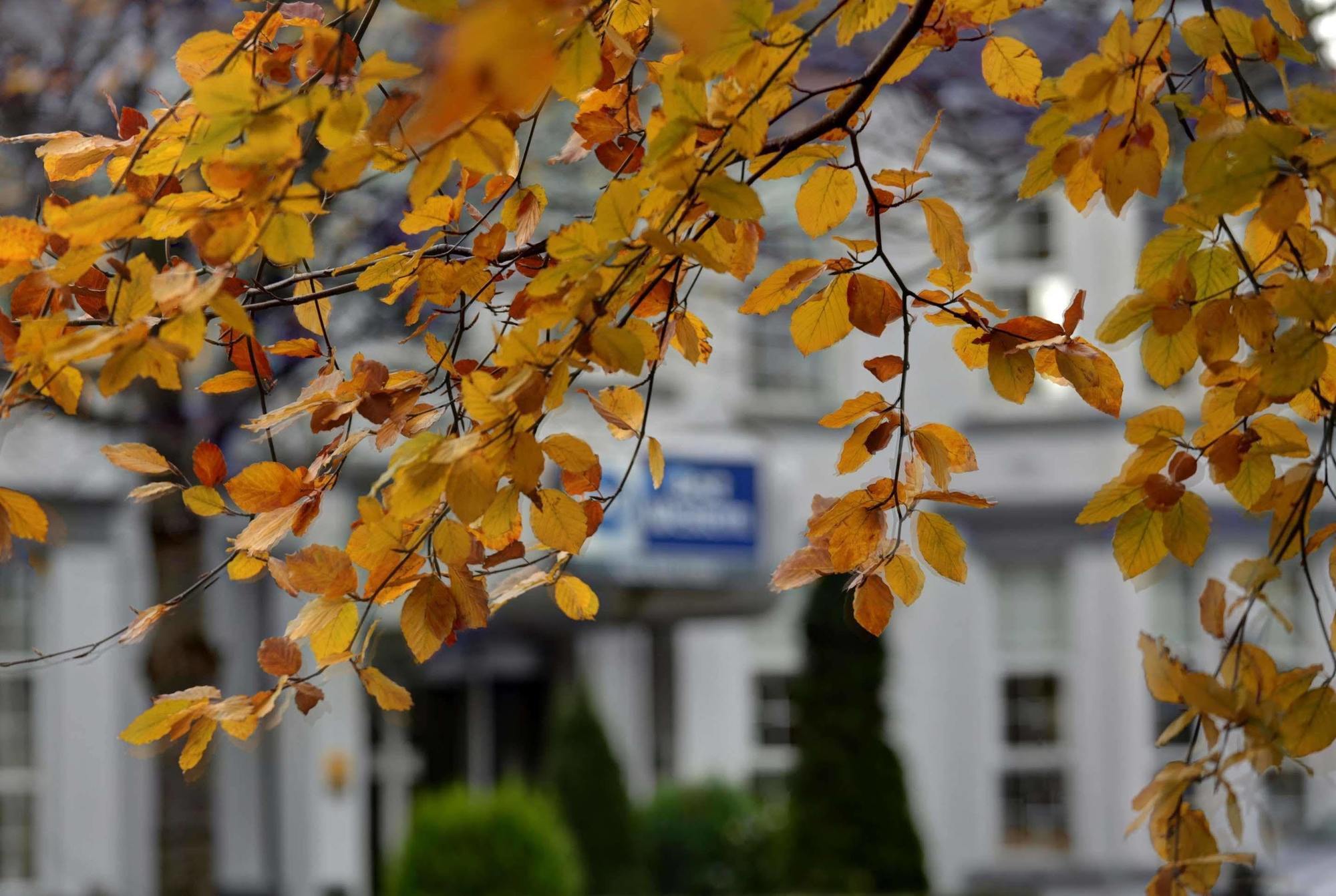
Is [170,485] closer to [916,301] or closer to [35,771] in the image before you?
[916,301]

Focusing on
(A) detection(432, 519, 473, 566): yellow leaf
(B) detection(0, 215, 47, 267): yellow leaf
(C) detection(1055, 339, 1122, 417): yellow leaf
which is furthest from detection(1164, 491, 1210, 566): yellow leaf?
(B) detection(0, 215, 47, 267): yellow leaf

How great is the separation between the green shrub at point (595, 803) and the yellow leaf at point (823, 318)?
932 cm

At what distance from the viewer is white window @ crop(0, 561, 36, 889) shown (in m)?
8.89

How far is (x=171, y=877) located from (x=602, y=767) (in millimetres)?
5888

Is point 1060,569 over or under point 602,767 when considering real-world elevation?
over

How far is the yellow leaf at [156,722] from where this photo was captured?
5.23 ft

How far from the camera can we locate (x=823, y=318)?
187cm

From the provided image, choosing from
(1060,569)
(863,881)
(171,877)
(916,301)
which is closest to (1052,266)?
(1060,569)

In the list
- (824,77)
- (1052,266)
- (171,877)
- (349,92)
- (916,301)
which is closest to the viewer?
(349,92)

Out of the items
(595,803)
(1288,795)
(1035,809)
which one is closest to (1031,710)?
(1035,809)

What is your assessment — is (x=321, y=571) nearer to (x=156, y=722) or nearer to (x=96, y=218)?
(x=156, y=722)

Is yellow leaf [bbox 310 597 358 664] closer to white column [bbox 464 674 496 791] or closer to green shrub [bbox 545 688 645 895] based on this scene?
green shrub [bbox 545 688 645 895]

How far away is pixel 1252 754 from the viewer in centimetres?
139

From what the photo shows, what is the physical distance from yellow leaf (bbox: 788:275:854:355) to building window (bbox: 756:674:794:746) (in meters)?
10.9
